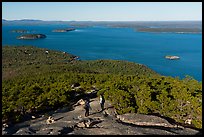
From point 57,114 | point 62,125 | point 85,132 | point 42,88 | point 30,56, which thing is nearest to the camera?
point 85,132

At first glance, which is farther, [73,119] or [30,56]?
[30,56]

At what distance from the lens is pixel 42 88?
1071cm

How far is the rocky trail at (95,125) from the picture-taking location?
22.7 feet

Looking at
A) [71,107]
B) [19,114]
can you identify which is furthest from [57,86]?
[19,114]

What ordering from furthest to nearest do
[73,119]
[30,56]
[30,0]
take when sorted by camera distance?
[30,56]
[73,119]
[30,0]

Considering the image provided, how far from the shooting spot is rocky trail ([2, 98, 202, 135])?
22.7 ft

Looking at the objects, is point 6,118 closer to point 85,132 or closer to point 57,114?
point 57,114

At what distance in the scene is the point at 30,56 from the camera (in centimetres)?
4647

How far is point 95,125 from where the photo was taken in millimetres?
7512

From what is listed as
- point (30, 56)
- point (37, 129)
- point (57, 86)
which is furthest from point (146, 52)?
point (37, 129)

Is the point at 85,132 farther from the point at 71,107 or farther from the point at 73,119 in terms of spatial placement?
the point at 71,107

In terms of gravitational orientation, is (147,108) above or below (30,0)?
below

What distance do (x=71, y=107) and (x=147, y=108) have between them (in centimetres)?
242

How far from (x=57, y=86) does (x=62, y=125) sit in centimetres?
370
